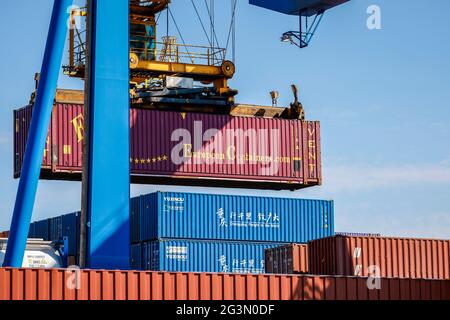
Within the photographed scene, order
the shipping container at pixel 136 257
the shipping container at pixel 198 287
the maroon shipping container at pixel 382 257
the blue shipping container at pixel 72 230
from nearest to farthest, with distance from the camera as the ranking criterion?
the shipping container at pixel 198 287, the maroon shipping container at pixel 382 257, the shipping container at pixel 136 257, the blue shipping container at pixel 72 230

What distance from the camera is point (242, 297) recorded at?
2700cm

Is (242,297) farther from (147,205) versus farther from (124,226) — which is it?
(147,205)

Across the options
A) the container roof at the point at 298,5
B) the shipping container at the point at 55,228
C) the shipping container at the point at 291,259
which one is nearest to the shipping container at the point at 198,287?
the shipping container at the point at 291,259

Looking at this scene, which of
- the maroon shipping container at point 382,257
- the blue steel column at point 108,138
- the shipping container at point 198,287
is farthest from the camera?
the maroon shipping container at point 382,257

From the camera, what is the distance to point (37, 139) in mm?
30109

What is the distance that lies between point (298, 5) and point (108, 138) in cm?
1507

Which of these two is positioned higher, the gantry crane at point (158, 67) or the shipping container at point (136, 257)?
the gantry crane at point (158, 67)

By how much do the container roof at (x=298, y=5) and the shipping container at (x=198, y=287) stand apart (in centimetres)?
1512

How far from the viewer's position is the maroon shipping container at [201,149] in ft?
134

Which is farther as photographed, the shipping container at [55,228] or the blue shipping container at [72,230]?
the shipping container at [55,228]

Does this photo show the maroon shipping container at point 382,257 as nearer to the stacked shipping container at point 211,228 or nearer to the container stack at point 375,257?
the container stack at point 375,257
